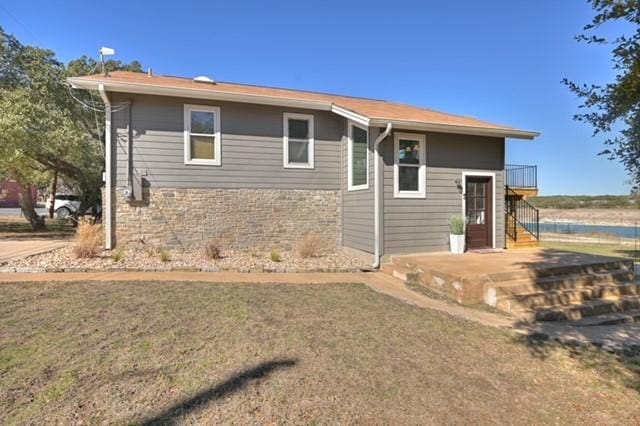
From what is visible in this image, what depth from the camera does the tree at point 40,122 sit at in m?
11.1

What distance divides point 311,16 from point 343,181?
258 inches

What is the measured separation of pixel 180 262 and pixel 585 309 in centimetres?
751

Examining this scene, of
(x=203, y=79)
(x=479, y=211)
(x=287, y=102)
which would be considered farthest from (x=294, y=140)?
(x=479, y=211)

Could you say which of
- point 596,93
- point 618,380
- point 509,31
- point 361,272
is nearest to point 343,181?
point 361,272

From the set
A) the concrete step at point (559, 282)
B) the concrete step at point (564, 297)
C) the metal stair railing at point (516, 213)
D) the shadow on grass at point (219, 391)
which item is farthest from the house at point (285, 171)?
the shadow on grass at point (219, 391)

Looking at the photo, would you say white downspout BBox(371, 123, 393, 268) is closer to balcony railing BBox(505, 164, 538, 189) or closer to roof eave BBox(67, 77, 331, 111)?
roof eave BBox(67, 77, 331, 111)

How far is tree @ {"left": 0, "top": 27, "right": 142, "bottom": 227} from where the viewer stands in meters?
11.1

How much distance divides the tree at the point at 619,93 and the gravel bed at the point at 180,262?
5.16 metres

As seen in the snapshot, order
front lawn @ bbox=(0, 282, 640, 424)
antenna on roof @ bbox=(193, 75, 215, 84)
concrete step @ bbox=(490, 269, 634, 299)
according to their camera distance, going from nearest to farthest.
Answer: front lawn @ bbox=(0, 282, 640, 424) → concrete step @ bbox=(490, 269, 634, 299) → antenna on roof @ bbox=(193, 75, 215, 84)

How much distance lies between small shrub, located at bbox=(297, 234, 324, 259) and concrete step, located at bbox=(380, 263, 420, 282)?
1.75m

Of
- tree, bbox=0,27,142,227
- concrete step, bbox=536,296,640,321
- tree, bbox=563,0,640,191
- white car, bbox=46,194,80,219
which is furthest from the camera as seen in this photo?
white car, bbox=46,194,80,219

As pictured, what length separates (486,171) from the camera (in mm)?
9789

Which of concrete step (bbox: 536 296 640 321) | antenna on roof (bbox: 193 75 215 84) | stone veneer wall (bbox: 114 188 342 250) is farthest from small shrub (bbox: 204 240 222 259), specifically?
concrete step (bbox: 536 296 640 321)

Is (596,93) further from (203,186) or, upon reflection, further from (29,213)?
(29,213)
